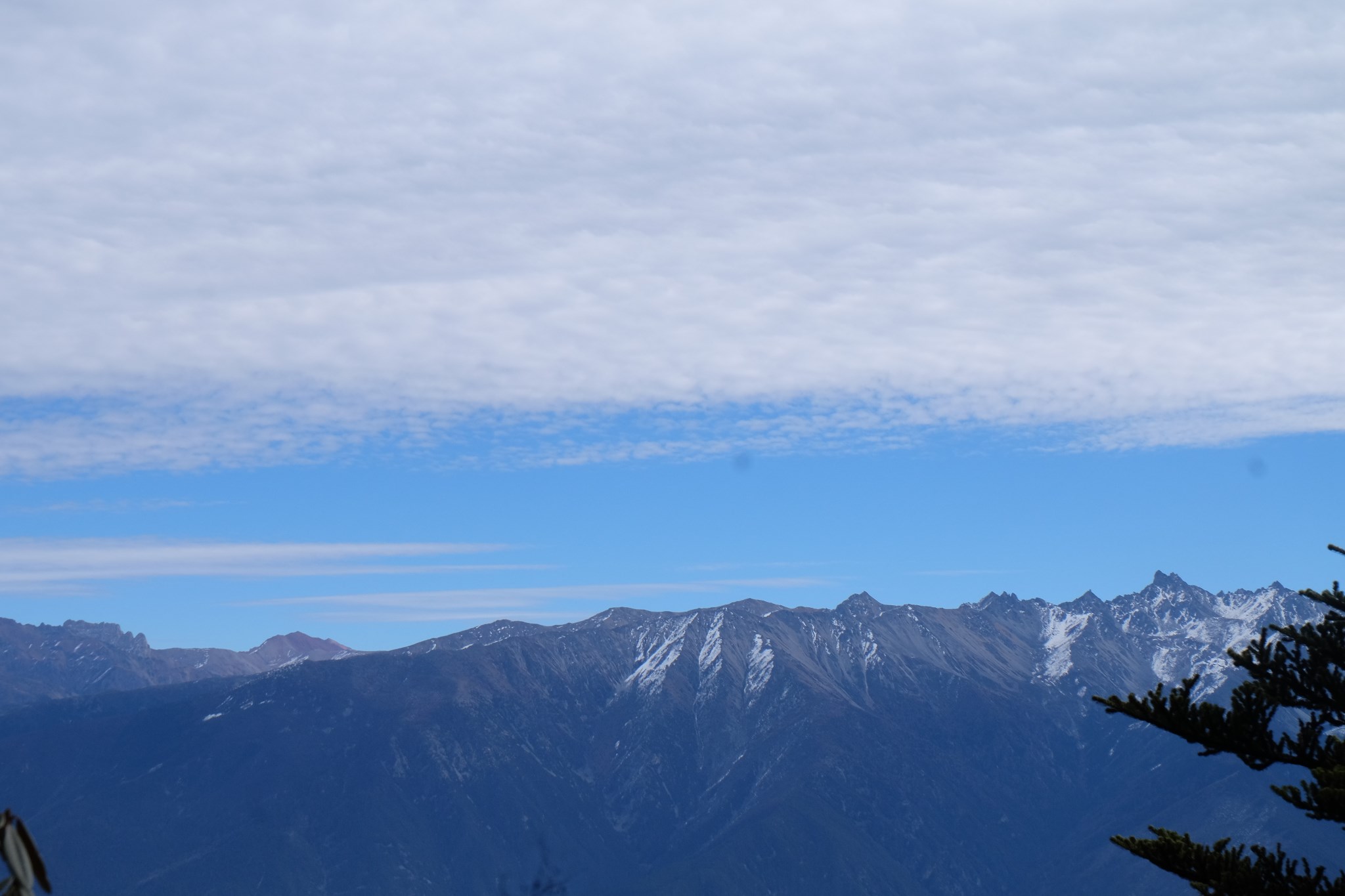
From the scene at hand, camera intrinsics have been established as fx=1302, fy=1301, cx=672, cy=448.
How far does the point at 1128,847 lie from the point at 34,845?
23194 mm

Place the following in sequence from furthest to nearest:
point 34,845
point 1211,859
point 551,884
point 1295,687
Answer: point 551,884 < point 1295,687 < point 1211,859 < point 34,845

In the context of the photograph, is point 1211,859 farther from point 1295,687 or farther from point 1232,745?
point 1295,687

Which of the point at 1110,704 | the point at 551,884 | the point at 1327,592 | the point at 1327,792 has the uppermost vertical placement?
the point at 1327,592

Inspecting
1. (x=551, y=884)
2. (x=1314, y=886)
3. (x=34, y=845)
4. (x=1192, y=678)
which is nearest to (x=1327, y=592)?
(x=1192, y=678)

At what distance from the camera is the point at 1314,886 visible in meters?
26.4

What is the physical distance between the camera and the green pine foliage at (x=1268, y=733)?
1048 inches

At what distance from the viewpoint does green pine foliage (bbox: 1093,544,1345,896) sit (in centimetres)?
2661

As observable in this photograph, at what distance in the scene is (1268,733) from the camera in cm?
2792

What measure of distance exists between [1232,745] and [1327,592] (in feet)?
14.0

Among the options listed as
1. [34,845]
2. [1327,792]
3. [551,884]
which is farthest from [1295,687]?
[551,884]

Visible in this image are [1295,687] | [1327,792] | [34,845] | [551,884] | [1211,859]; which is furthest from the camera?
[551,884]

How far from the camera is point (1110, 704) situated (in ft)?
92.7

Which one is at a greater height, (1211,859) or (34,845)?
(34,845)

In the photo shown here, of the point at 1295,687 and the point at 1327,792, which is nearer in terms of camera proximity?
the point at 1327,792
